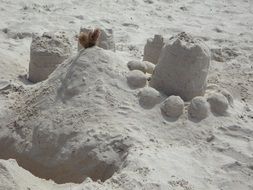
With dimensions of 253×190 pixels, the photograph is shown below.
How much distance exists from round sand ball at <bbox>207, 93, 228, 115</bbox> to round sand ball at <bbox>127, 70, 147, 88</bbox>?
22.1 inches

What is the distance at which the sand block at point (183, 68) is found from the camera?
12.9ft

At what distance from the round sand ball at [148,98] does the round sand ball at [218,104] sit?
0.46 m

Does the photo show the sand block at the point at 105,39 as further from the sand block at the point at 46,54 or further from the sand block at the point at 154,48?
the sand block at the point at 154,48

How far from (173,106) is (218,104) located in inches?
16.5

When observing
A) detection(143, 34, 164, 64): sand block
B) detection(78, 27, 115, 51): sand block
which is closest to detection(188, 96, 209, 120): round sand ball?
detection(143, 34, 164, 64): sand block

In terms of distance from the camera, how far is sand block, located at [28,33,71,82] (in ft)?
15.8

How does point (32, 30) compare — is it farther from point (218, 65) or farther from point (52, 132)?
point (52, 132)

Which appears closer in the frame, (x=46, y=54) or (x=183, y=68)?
(x=183, y=68)

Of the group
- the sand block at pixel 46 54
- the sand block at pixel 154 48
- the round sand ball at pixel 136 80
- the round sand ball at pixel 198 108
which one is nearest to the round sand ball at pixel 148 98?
the round sand ball at pixel 136 80

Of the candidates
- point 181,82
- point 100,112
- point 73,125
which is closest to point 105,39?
point 181,82

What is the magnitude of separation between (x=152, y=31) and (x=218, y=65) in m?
1.42

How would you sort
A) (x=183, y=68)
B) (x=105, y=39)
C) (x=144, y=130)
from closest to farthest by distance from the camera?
(x=144, y=130), (x=183, y=68), (x=105, y=39)

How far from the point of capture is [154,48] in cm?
500

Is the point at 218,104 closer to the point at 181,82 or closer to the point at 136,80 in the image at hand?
the point at 181,82
